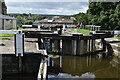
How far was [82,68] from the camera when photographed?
60.1 ft

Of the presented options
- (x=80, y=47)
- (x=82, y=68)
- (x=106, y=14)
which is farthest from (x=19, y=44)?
(x=106, y=14)

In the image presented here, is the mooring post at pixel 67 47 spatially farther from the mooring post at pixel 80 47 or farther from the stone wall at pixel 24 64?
the stone wall at pixel 24 64

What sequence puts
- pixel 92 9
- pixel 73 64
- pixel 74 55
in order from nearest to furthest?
pixel 73 64 → pixel 74 55 → pixel 92 9

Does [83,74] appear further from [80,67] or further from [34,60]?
[34,60]

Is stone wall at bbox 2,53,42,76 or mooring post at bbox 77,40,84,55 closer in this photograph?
stone wall at bbox 2,53,42,76

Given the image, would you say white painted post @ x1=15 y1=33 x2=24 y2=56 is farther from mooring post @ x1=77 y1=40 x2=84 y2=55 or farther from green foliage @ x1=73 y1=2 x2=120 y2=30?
green foliage @ x1=73 y1=2 x2=120 y2=30

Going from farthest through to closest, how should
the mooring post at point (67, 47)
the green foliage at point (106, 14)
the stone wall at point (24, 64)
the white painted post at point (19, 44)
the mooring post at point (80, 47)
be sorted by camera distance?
1. the green foliage at point (106, 14)
2. the mooring post at point (67, 47)
3. the mooring post at point (80, 47)
4. the stone wall at point (24, 64)
5. the white painted post at point (19, 44)

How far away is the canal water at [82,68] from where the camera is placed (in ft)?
52.0

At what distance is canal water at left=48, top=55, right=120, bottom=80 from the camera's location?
15.8 metres

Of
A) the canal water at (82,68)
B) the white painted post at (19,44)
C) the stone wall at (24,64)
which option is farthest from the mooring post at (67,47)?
the white painted post at (19,44)

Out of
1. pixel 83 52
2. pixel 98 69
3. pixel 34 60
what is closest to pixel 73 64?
pixel 98 69

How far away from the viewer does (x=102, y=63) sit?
20609mm

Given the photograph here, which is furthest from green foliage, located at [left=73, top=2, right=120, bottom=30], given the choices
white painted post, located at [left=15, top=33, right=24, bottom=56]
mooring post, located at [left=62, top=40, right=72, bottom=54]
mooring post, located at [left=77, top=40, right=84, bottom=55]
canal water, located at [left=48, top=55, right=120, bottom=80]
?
white painted post, located at [left=15, top=33, right=24, bottom=56]

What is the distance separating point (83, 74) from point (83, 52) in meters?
8.18
